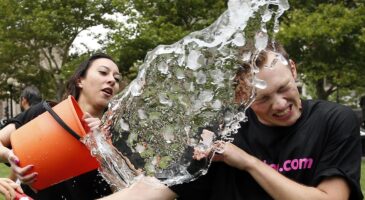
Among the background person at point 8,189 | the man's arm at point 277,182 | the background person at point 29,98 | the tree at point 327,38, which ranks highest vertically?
the man's arm at point 277,182

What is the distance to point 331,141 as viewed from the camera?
2.18m

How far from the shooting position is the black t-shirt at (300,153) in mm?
2154

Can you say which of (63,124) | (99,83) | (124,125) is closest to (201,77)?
(124,125)

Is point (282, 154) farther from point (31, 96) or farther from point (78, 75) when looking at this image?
point (31, 96)

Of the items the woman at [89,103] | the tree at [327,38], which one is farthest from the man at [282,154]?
the tree at [327,38]

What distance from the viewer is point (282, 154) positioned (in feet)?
7.21

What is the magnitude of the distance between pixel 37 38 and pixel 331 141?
79.8 feet

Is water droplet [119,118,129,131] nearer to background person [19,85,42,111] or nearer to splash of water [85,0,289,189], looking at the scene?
splash of water [85,0,289,189]

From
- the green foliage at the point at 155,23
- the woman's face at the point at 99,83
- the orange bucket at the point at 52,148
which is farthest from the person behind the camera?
the green foliage at the point at 155,23

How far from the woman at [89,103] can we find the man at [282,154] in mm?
896

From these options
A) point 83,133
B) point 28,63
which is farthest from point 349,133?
point 28,63

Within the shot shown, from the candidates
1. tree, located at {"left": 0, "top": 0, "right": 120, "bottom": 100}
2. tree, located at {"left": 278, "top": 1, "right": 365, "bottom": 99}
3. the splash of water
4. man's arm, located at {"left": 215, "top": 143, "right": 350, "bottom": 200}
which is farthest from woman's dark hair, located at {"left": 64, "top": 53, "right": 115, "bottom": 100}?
tree, located at {"left": 0, "top": 0, "right": 120, "bottom": 100}

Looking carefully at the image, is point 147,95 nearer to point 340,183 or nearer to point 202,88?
point 202,88

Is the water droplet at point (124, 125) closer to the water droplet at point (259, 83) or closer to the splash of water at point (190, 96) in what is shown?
the splash of water at point (190, 96)
